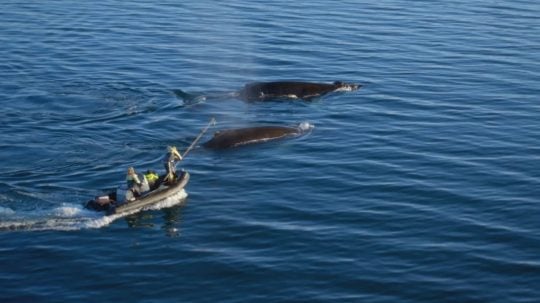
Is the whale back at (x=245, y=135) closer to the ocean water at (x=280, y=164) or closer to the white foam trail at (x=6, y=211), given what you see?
the ocean water at (x=280, y=164)

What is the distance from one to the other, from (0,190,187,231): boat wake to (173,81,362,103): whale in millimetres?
15252

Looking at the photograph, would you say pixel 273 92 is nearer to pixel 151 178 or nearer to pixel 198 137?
pixel 198 137

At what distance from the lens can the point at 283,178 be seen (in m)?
41.2

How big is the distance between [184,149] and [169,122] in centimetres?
445

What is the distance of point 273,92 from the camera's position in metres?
52.3

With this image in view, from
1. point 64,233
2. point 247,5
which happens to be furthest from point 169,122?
point 247,5

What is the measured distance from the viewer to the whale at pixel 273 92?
5203cm

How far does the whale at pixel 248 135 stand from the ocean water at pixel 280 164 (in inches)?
23.1

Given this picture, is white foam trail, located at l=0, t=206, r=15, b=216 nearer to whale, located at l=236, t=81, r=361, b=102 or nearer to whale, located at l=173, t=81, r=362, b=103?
whale, located at l=173, t=81, r=362, b=103

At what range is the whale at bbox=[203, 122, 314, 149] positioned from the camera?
4444cm

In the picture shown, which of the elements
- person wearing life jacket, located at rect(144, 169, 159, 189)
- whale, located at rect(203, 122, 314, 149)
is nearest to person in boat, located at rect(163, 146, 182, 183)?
person wearing life jacket, located at rect(144, 169, 159, 189)

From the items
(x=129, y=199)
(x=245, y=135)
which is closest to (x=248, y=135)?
(x=245, y=135)

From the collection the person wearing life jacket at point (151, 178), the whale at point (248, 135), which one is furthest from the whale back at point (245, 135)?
the person wearing life jacket at point (151, 178)

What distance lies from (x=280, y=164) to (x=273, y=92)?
393 inches
